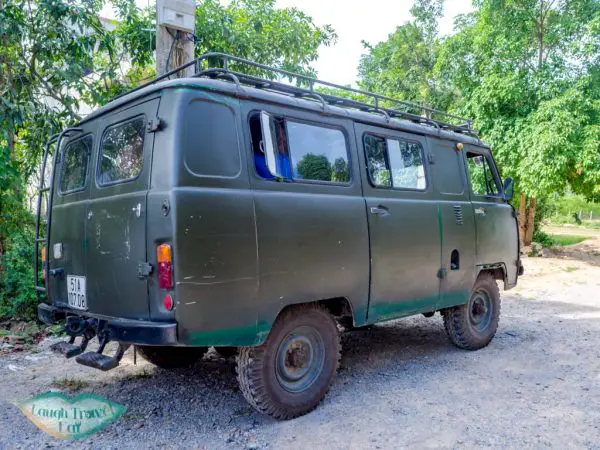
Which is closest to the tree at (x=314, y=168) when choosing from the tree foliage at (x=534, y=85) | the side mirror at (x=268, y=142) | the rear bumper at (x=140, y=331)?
the side mirror at (x=268, y=142)

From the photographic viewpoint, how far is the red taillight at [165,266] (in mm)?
3035

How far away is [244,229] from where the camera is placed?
3.31 m

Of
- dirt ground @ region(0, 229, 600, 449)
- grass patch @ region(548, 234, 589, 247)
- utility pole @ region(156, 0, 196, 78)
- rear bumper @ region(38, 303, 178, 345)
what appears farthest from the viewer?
grass patch @ region(548, 234, 589, 247)

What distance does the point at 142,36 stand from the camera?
7418 millimetres

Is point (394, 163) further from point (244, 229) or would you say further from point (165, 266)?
point (165, 266)

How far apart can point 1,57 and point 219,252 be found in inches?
241

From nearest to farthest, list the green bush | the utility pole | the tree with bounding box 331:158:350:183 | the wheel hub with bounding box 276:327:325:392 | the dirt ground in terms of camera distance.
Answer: the dirt ground
the wheel hub with bounding box 276:327:325:392
the tree with bounding box 331:158:350:183
the utility pole
the green bush

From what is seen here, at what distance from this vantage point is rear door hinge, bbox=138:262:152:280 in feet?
10.3

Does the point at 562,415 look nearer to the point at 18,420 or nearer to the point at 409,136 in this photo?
the point at 409,136

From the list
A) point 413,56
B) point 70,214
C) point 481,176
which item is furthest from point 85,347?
point 413,56

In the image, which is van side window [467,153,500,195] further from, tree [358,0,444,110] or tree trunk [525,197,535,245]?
tree [358,0,444,110]

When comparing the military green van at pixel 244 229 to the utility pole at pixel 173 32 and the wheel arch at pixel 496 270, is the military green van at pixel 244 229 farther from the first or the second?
the utility pole at pixel 173 32

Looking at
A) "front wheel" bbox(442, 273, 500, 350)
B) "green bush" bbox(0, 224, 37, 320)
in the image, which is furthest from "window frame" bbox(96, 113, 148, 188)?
"front wheel" bbox(442, 273, 500, 350)

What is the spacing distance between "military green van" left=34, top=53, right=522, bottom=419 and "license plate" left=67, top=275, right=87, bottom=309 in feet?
0.06
